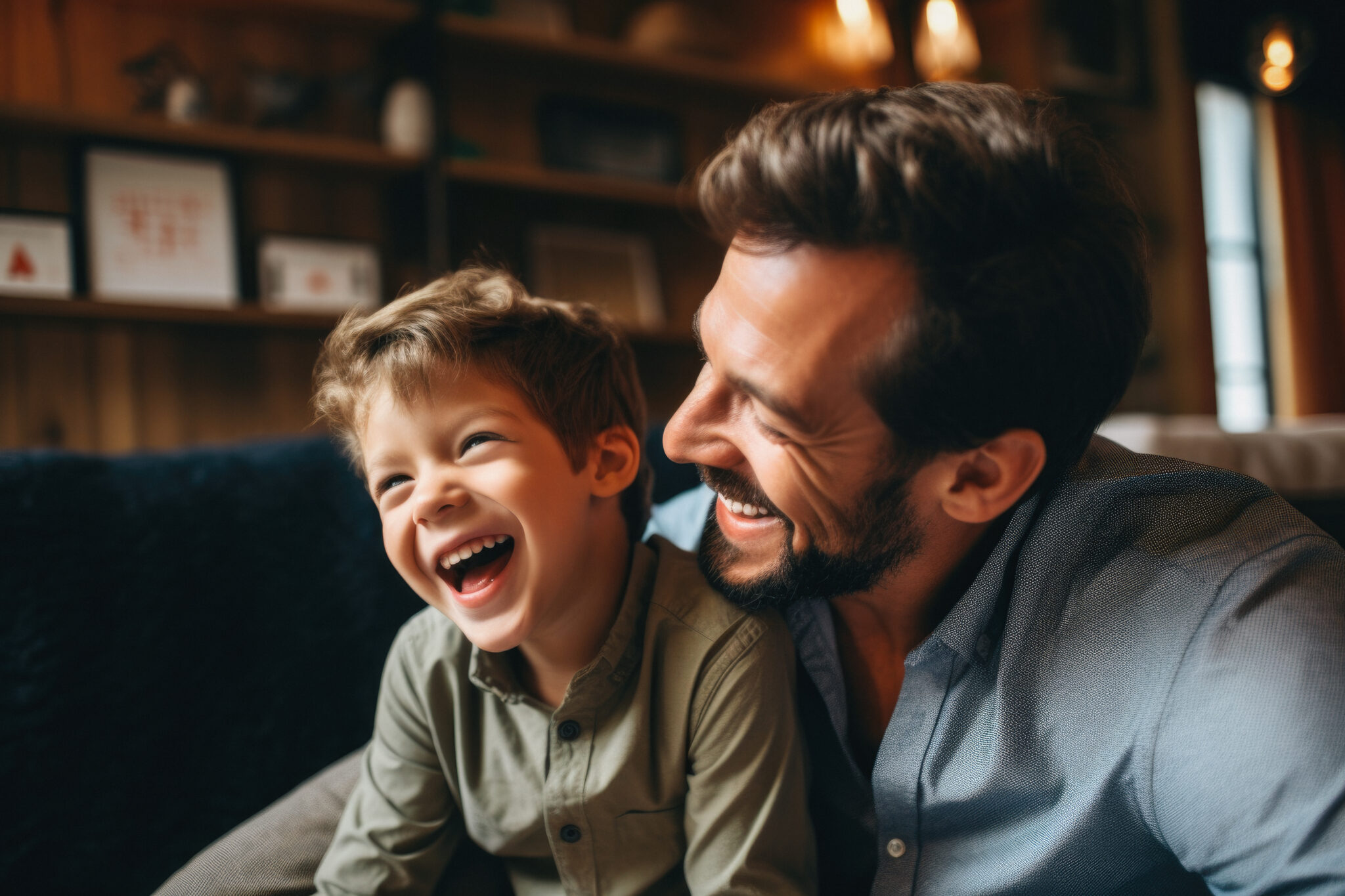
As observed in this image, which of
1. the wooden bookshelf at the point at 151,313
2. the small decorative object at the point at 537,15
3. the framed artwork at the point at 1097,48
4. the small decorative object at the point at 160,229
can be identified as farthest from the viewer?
the framed artwork at the point at 1097,48

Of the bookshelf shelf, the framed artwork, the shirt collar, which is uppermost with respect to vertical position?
the framed artwork

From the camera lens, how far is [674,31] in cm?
289

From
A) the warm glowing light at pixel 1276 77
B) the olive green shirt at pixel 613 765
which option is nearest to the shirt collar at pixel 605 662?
the olive green shirt at pixel 613 765

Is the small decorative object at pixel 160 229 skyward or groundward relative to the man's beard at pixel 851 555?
skyward

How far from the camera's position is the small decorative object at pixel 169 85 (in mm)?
2250

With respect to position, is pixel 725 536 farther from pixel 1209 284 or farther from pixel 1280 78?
pixel 1209 284

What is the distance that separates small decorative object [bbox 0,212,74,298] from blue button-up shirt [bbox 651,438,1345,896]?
1983 mm

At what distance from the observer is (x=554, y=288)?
→ 2.87m

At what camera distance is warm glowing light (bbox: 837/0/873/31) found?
2650mm

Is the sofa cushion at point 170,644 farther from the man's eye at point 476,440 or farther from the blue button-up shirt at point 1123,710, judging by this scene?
the blue button-up shirt at point 1123,710

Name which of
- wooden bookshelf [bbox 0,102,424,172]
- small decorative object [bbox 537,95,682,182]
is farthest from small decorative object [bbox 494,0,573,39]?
wooden bookshelf [bbox 0,102,424,172]

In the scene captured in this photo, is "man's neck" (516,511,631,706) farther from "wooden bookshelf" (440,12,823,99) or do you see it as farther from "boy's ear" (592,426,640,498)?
"wooden bookshelf" (440,12,823,99)

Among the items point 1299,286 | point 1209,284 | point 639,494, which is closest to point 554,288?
point 639,494

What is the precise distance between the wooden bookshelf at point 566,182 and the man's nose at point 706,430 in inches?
67.1
